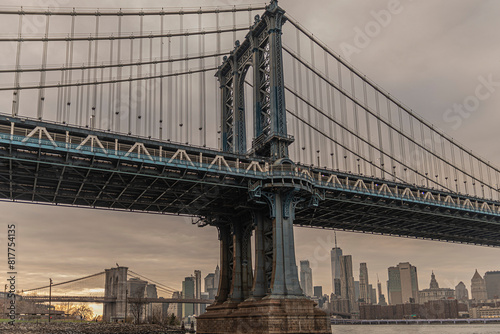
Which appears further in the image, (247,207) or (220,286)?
(220,286)

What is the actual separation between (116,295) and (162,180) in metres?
99.6

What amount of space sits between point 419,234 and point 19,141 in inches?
2860

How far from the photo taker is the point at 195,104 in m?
98.1

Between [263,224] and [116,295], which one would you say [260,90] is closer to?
[263,224]

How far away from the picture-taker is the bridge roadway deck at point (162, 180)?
47812 mm

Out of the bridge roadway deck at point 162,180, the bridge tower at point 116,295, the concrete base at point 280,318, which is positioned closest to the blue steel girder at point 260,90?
the bridge roadway deck at point 162,180

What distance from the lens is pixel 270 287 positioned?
53.4m

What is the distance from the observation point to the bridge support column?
5162 cm

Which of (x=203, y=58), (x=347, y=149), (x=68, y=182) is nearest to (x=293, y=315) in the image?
(x=68, y=182)

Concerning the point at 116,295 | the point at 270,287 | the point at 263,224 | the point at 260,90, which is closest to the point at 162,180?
the point at 263,224

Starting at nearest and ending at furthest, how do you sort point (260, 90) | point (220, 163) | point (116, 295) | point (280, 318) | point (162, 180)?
point (280, 318) → point (220, 163) → point (162, 180) → point (260, 90) → point (116, 295)

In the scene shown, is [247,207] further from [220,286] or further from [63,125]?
[63,125]

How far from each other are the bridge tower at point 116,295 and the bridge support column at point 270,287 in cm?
8446

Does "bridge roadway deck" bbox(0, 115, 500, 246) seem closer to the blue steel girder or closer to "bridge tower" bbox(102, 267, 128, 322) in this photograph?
the blue steel girder
